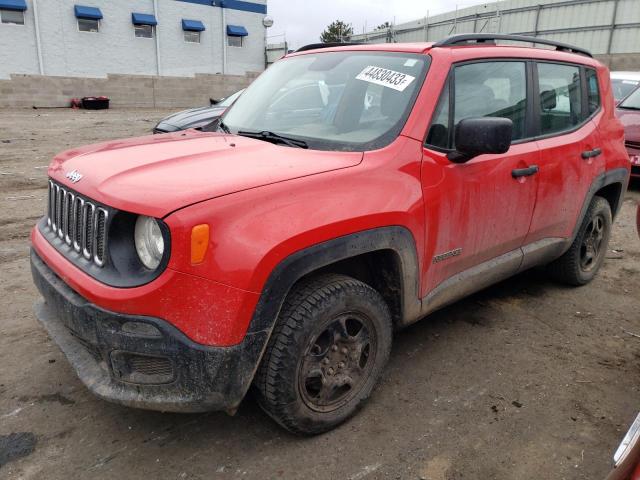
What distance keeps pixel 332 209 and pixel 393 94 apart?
94 centimetres

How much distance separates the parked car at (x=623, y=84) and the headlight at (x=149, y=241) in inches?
352

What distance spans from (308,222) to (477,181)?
1.23m

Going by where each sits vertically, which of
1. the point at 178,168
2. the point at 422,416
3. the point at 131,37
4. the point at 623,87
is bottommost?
the point at 422,416

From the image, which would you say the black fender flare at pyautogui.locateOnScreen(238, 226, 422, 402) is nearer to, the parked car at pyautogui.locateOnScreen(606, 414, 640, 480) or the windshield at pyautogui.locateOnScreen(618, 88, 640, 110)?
the parked car at pyautogui.locateOnScreen(606, 414, 640, 480)

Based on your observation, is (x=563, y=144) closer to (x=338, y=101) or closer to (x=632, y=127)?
(x=338, y=101)

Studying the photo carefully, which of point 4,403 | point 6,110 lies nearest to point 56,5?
point 6,110

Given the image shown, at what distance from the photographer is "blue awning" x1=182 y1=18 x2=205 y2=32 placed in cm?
A: 2825

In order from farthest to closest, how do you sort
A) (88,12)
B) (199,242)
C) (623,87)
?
(88,12), (623,87), (199,242)

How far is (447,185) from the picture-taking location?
9.39 ft

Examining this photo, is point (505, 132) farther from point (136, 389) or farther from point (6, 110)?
point (6, 110)

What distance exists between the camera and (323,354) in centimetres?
253

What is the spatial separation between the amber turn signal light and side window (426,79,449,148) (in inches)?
53.6

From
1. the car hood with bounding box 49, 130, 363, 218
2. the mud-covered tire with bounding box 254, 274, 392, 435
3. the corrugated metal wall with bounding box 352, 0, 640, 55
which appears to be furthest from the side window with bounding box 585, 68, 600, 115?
the corrugated metal wall with bounding box 352, 0, 640, 55

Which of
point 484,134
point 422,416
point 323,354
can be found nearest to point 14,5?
point 484,134
